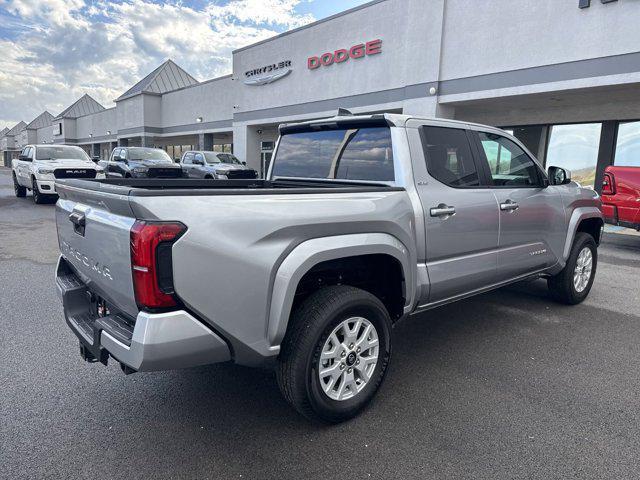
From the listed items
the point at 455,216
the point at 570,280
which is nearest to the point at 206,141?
the point at 570,280

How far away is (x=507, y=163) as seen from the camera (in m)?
4.26

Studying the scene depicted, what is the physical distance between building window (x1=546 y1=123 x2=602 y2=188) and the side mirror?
36.4 feet

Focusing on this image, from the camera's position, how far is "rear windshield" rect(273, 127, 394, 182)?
11.2 ft

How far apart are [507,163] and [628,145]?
1256 cm

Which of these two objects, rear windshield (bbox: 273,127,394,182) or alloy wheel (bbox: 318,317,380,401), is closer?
alloy wheel (bbox: 318,317,380,401)

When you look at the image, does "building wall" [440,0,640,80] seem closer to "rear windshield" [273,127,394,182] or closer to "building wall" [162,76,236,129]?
"rear windshield" [273,127,394,182]

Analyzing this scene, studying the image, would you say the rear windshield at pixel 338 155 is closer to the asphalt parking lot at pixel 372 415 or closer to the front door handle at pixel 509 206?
the front door handle at pixel 509 206

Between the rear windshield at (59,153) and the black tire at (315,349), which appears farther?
the rear windshield at (59,153)

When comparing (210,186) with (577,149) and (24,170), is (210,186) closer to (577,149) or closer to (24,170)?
(24,170)

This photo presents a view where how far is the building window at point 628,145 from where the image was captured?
539 inches

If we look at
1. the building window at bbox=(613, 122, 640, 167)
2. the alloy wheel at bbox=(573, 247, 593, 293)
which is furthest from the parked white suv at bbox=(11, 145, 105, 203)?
the building window at bbox=(613, 122, 640, 167)

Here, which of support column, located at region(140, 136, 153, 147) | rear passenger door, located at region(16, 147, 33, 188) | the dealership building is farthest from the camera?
support column, located at region(140, 136, 153, 147)

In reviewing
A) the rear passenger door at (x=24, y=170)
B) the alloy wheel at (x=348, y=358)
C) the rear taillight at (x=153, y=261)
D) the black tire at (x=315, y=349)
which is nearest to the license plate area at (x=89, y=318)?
the rear taillight at (x=153, y=261)

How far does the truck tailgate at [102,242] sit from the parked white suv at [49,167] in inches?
465
